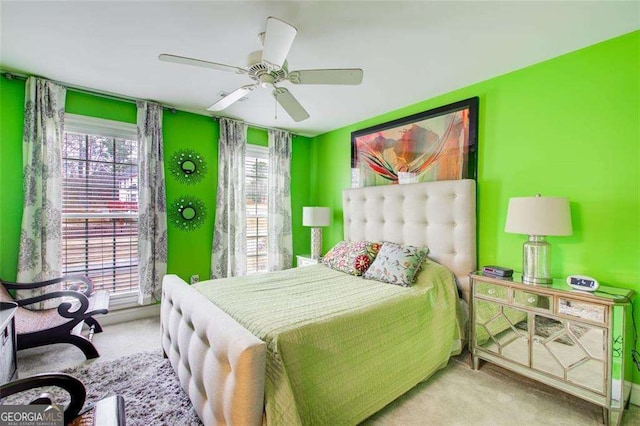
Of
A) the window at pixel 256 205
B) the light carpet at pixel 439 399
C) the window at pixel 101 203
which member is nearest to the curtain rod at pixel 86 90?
the window at pixel 101 203

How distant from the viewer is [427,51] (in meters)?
2.22

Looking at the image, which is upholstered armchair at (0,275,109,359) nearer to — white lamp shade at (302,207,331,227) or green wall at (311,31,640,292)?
white lamp shade at (302,207,331,227)

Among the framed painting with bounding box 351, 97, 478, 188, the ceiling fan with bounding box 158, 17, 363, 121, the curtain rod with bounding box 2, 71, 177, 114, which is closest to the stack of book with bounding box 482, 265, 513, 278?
the framed painting with bounding box 351, 97, 478, 188

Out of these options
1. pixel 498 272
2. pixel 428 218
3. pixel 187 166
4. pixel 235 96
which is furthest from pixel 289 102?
pixel 498 272

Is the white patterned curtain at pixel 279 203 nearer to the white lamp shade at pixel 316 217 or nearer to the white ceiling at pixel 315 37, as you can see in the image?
the white lamp shade at pixel 316 217

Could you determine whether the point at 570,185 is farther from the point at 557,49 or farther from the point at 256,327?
the point at 256,327

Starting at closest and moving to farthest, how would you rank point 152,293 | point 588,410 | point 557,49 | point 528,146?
1. point 588,410
2. point 557,49
3. point 528,146
4. point 152,293

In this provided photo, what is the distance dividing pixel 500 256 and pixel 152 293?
12.5 ft

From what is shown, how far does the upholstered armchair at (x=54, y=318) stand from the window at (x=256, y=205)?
1.94 meters

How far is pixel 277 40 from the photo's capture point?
1545 mm

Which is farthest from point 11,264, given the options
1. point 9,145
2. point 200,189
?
point 200,189

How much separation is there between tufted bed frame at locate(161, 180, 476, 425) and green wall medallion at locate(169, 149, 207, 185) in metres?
1.64

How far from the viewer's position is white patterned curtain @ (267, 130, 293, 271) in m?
4.39

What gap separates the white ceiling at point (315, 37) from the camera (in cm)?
177
